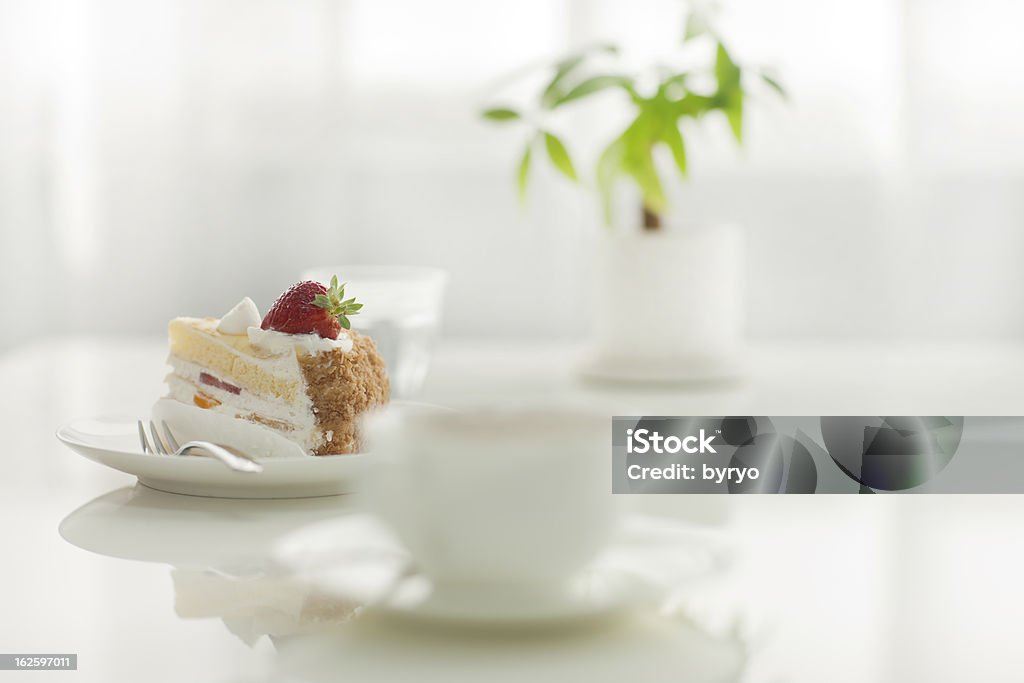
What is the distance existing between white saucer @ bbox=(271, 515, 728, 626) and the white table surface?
15 mm

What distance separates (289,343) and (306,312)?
0.07 feet

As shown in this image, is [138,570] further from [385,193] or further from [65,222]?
[65,222]

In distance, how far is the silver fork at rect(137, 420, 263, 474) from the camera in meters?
0.61

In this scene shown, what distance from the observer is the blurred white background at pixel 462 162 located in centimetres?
228

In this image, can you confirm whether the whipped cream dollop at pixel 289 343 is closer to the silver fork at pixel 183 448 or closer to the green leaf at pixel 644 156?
the silver fork at pixel 183 448

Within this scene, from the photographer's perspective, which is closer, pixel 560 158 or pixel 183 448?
pixel 183 448

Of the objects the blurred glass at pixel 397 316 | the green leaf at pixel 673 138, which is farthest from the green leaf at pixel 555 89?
the blurred glass at pixel 397 316

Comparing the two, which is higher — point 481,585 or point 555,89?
point 555,89

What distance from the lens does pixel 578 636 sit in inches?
17.6

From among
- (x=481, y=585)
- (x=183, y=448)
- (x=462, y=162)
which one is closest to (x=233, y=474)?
(x=183, y=448)

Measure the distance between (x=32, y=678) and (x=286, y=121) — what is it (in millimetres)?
2001

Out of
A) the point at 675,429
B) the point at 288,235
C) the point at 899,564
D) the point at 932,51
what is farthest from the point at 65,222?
the point at 899,564

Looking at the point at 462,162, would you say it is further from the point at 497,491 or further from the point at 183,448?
the point at 497,491

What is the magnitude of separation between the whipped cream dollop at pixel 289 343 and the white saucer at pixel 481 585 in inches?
6.7
